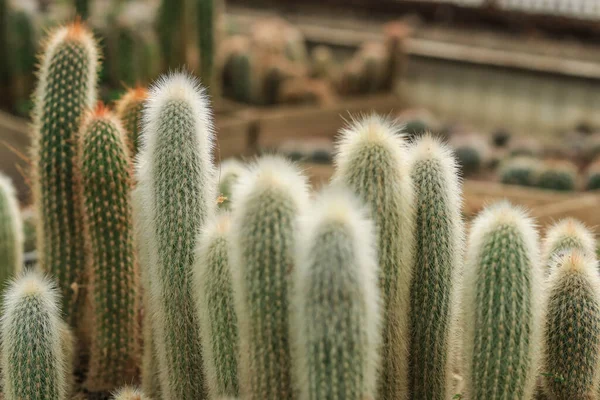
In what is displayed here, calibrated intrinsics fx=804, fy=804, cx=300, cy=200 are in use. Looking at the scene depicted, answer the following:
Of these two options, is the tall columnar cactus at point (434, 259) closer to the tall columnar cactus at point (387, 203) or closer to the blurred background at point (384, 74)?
the tall columnar cactus at point (387, 203)

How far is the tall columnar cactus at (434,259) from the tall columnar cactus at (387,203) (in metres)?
0.06

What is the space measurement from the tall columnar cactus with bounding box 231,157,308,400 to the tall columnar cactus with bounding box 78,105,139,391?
110 cm

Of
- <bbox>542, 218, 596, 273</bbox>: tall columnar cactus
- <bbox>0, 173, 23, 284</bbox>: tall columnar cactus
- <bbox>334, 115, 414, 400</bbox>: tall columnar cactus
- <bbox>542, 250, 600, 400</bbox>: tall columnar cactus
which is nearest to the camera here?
<bbox>334, 115, 414, 400</bbox>: tall columnar cactus

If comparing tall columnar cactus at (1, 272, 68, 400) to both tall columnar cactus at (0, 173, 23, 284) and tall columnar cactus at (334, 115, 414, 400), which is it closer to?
tall columnar cactus at (334, 115, 414, 400)

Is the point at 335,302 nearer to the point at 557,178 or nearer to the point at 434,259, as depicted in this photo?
the point at 434,259

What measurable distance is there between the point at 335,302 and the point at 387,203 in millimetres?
512

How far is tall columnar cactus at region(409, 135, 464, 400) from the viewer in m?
2.57

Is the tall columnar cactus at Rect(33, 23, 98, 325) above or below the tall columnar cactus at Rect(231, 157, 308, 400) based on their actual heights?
above

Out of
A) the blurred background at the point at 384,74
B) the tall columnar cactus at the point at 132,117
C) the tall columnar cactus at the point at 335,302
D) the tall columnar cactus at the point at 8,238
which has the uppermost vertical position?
the blurred background at the point at 384,74

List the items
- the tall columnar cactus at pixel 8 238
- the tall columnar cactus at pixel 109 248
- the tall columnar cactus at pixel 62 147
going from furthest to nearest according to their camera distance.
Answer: the tall columnar cactus at pixel 8 238 → the tall columnar cactus at pixel 62 147 → the tall columnar cactus at pixel 109 248

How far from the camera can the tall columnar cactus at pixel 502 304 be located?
241 centimetres

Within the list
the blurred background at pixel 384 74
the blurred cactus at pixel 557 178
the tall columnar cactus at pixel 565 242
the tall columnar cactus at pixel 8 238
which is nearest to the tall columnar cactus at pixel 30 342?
the tall columnar cactus at pixel 8 238

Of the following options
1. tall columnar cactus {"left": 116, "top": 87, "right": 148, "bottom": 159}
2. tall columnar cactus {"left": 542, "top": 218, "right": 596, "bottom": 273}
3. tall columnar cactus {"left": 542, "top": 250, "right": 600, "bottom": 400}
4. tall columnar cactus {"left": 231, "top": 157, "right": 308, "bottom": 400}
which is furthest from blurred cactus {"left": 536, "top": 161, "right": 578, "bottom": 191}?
tall columnar cactus {"left": 231, "top": 157, "right": 308, "bottom": 400}

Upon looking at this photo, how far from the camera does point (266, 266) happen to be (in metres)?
2.13
